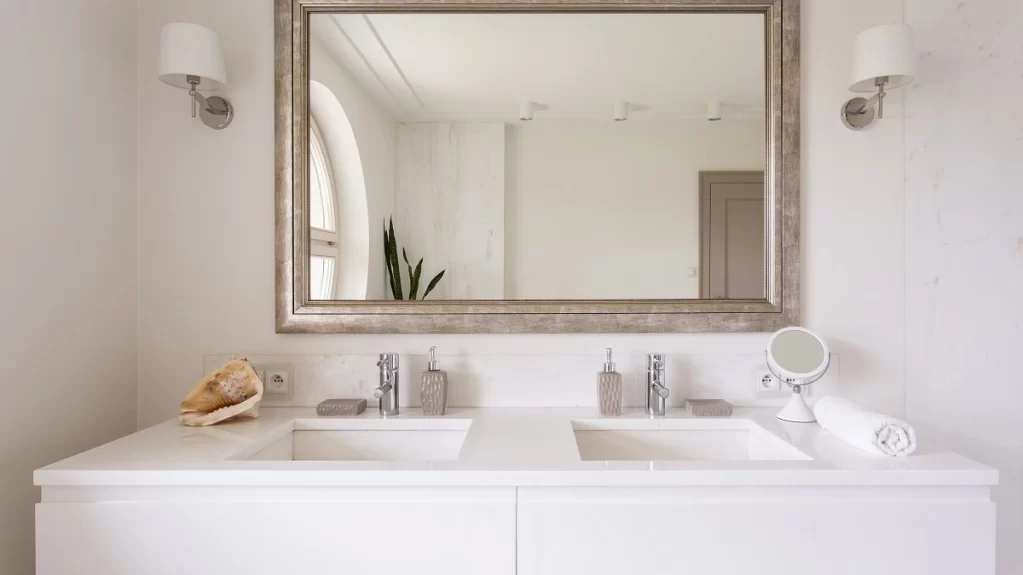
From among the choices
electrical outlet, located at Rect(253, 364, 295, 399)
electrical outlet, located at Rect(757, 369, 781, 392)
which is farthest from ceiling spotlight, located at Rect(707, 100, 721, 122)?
electrical outlet, located at Rect(253, 364, 295, 399)

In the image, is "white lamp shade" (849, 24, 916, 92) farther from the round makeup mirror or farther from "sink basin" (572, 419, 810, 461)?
"sink basin" (572, 419, 810, 461)

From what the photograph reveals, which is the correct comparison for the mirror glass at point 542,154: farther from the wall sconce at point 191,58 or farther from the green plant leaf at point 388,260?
the wall sconce at point 191,58

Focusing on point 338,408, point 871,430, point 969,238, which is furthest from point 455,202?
point 969,238

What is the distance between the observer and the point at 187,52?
1.33 metres

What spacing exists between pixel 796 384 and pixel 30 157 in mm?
1767

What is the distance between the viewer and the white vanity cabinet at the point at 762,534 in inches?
37.8

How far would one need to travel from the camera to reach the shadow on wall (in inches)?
57.9

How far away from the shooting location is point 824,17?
58.1 inches

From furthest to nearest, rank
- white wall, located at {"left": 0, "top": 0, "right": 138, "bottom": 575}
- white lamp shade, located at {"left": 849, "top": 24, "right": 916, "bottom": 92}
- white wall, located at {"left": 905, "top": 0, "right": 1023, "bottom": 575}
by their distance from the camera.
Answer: white wall, located at {"left": 905, "top": 0, "right": 1023, "bottom": 575}, white lamp shade, located at {"left": 849, "top": 24, "right": 916, "bottom": 92}, white wall, located at {"left": 0, "top": 0, "right": 138, "bottom": 575}

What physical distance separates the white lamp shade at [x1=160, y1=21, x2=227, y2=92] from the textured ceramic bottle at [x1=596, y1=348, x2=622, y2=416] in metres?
1.19

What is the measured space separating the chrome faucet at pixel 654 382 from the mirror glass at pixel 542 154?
17cm

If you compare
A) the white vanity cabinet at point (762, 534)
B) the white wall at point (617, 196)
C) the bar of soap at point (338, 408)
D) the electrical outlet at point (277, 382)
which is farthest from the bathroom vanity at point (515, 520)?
the white wall at point (617, 196)

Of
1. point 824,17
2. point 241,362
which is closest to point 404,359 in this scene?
point 241,362

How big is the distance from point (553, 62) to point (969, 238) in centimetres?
117
